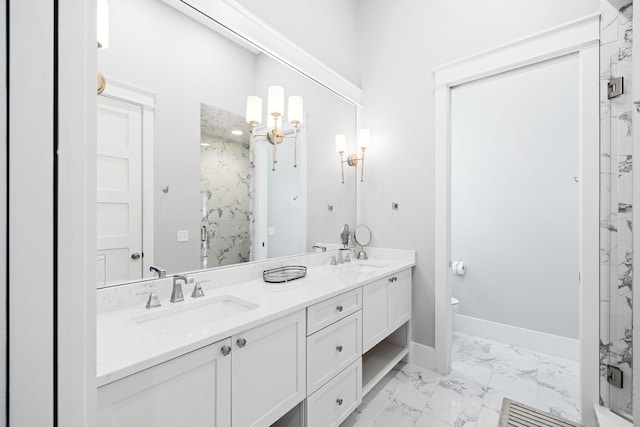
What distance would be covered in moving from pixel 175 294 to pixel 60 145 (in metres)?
1.05

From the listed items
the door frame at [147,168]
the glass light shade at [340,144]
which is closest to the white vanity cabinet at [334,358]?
the door frame at [147,168]

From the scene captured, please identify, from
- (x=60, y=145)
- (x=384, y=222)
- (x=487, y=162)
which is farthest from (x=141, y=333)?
(x=487, y=162)

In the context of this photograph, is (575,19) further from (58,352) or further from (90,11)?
(58,352)

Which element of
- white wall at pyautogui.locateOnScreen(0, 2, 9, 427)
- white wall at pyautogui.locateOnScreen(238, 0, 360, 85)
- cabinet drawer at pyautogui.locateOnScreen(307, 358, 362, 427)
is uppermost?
white wall at pyautogui.locateOnScreen(238, 0, 360, 85)

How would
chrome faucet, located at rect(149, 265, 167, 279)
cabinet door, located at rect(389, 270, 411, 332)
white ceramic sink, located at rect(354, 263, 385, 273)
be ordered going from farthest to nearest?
white ceramic sink, located at rect(354, 263, 385, 273) < cabinet door, located at rect(389, 270, 411, 332) < chrome faucet, located at rect(149, 265, 167, 279)

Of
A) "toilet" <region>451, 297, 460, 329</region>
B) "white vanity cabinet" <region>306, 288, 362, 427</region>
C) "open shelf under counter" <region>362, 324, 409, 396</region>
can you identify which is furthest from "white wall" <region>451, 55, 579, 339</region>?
"white vanity cabinet" <region>306, 288, 362, 427</region>

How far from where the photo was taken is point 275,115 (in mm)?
1867

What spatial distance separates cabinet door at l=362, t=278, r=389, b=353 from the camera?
176 cm

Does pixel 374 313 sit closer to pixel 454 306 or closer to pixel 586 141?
pixel 454 306

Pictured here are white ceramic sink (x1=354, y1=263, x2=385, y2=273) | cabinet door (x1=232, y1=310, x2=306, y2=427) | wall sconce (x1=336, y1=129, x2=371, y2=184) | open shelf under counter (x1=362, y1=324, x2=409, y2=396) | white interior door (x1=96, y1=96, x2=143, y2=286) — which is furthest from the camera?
wall sconce (x1=336, y1=129, x2=371, y2=184)

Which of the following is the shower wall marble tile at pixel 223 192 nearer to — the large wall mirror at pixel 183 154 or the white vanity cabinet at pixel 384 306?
the large wall mirror at pixel 183 154

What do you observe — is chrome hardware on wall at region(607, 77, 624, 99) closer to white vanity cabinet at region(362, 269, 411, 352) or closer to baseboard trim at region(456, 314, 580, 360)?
white vanity cabinet at region(362, 269, 411, 352)

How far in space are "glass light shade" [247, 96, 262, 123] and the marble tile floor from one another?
1.90 metres

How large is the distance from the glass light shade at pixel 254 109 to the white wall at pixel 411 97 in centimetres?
123
